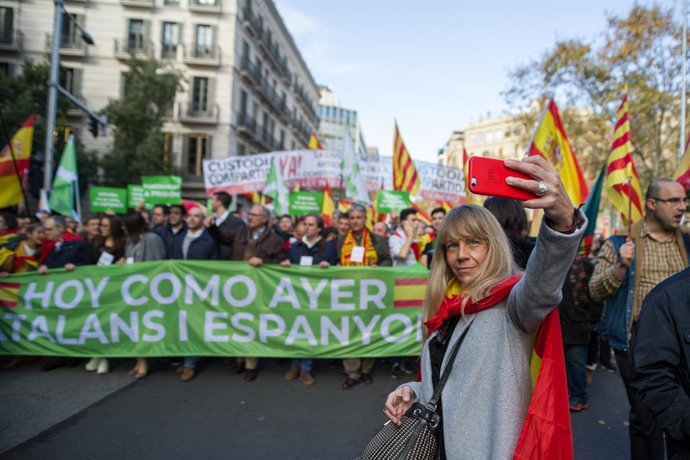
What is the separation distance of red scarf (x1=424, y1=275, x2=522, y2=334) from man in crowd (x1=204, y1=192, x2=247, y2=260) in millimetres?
5004

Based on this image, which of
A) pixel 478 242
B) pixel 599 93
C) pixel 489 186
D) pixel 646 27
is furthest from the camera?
pixel 599 93

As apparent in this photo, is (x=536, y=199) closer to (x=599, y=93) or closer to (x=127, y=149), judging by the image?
(x=599, y=93)

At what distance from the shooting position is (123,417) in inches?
169

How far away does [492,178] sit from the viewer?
1264mm

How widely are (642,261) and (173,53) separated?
30.9 metres

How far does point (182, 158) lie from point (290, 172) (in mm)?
18764

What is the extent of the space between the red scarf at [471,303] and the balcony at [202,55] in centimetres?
3027

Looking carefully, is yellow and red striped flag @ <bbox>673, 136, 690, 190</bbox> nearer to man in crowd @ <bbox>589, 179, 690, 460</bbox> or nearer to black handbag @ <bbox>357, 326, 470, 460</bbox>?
man in crowd @ <bbox>589, 179, 690, 460</bbox>

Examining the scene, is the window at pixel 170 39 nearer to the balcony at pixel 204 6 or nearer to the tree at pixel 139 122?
the balcony at pixel 204 6

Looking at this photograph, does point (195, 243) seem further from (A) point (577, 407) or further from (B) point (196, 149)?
(B) point (196, 149)

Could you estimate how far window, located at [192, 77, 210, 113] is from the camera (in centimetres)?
2948

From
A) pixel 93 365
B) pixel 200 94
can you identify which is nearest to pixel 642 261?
pixel 93 365

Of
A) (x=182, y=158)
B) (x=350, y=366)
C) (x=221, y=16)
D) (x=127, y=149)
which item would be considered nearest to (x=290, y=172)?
(x=350, y=366)

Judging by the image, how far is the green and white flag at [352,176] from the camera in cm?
1005
